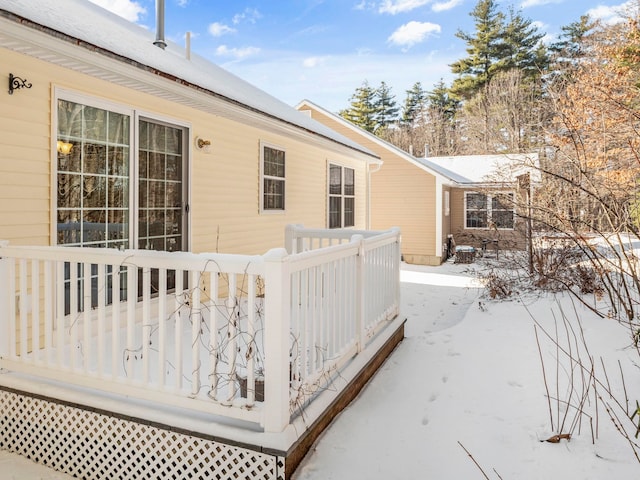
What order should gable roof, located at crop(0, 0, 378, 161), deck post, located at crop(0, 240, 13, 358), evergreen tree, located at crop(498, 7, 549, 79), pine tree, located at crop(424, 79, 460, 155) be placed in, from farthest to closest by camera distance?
pine tree, located at crop(424, 79, 460, 155) → evergreen tree, located at crop(498, 7, 549, 79) → deck post, located at crop(0, 240, 13, 358) → gable roof, located at crop(0, 0, 378, 161)

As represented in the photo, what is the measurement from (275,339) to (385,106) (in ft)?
117

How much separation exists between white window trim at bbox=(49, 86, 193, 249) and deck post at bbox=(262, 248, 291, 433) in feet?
8.27

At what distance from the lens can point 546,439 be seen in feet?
9.68

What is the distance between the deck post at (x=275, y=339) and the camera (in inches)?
96.8

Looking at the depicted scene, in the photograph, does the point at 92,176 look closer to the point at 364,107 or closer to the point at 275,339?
the point at 275,339

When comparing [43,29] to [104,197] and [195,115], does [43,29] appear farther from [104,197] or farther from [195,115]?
[195,115]

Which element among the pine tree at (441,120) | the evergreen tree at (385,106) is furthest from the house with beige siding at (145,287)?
the evergreen tree at (385,106)

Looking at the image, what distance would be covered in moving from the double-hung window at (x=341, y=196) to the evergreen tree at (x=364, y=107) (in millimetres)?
25096

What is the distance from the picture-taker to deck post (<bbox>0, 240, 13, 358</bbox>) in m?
3.20

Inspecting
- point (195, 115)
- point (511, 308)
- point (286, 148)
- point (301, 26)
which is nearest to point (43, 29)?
point (195, 115)

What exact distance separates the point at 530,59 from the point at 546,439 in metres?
28.5

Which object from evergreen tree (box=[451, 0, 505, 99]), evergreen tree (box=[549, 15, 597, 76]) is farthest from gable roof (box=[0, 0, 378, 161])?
evergreen tree (box=[451, 0, 505, 99])

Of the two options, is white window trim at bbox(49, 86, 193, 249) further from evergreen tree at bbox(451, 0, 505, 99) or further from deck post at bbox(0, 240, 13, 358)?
evergreen tree at bbox(451, 0, 505, 99)

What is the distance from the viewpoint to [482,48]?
27625mm
